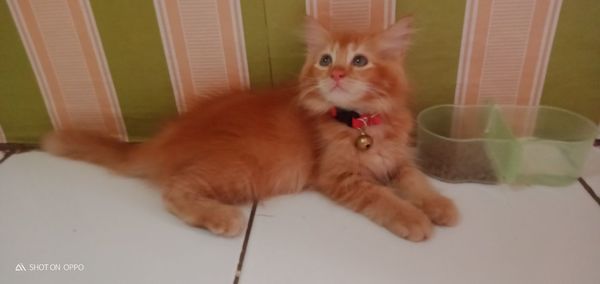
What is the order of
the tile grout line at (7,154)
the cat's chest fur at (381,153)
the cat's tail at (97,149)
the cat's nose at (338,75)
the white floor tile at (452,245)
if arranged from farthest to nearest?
the tile grout line at (7,154), the cat's tail at (97,149), the cat's chest fur at (381,153), the cat's nose at (338,75), the white floor tile at (452,245)

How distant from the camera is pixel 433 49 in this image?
1084mm

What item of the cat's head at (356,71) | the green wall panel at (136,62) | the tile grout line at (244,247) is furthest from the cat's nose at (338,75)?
the green wall panel at (136,62)

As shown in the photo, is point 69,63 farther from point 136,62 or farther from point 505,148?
point 505,148

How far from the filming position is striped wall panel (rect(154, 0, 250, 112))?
3.50 ft

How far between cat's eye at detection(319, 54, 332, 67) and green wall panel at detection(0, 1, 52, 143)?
0.84 meters

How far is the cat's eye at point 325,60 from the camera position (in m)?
0.96

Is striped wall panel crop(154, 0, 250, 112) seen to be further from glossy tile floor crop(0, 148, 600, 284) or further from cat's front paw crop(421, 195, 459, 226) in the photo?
cat's front paw crop(421, 195, 459, 226)

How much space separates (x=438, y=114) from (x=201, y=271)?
0.75m

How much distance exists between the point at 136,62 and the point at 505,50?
994mm

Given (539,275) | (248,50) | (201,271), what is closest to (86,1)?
(248,50)

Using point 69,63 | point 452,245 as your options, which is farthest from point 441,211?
point 69,63

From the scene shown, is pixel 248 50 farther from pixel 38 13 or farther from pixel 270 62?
pixel 38 13

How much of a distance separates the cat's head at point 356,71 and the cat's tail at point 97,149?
501 mm

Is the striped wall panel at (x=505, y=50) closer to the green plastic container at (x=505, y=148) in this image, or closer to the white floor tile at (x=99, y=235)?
the green plastic container at (x=505, y=148)
